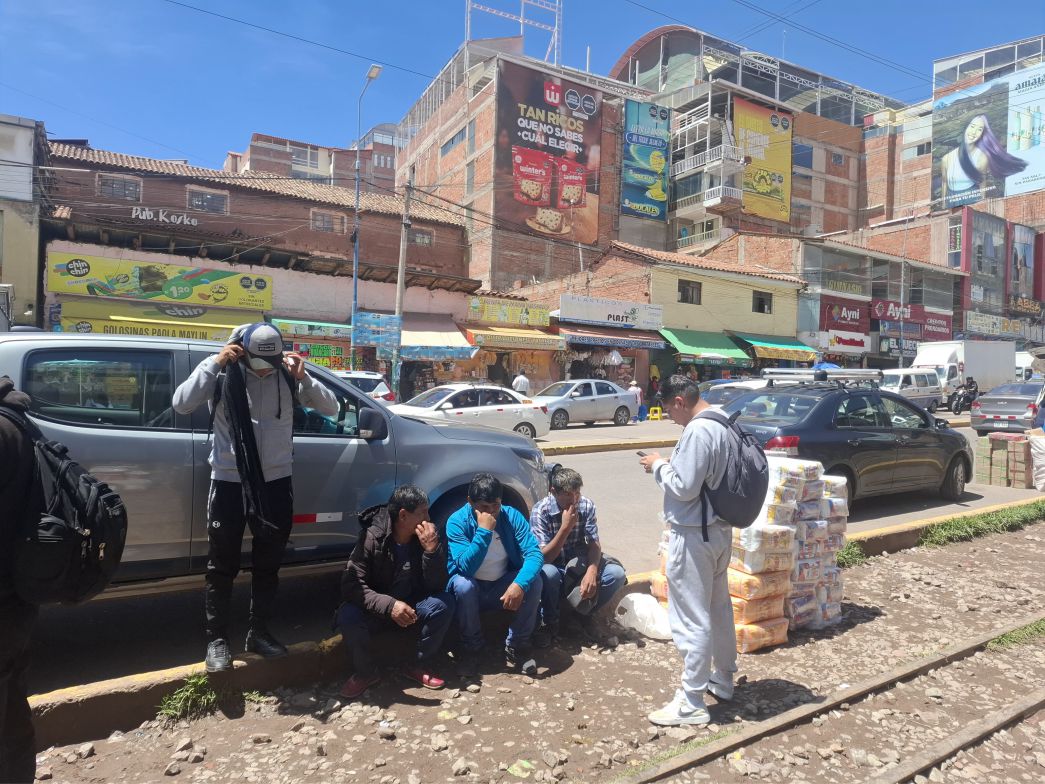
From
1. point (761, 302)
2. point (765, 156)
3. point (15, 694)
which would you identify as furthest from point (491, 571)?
point (765, 156)

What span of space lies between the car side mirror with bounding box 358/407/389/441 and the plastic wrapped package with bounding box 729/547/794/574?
2.37 m

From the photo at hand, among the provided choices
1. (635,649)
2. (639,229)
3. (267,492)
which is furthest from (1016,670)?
(639,229)

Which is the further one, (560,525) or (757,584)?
(560,525)

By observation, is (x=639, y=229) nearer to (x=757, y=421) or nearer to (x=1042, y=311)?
(x=1042, y=311)

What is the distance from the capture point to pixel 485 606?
3.94 m

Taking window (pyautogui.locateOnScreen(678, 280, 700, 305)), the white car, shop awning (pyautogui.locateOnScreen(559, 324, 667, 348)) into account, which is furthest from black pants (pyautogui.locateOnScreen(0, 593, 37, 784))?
window (pyautogui.locateOnScreen(678, 280, 700, 305))

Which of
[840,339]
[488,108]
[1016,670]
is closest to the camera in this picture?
[1016,670]

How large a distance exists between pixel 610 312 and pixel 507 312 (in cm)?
466

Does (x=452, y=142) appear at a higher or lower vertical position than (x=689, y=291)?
higher

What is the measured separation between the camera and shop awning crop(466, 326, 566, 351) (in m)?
24.9

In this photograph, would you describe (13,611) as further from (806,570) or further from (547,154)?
(547,154)

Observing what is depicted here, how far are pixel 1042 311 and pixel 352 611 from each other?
60.7 metres

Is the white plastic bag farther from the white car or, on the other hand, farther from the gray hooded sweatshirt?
the white car

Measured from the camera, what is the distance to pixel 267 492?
351cm
